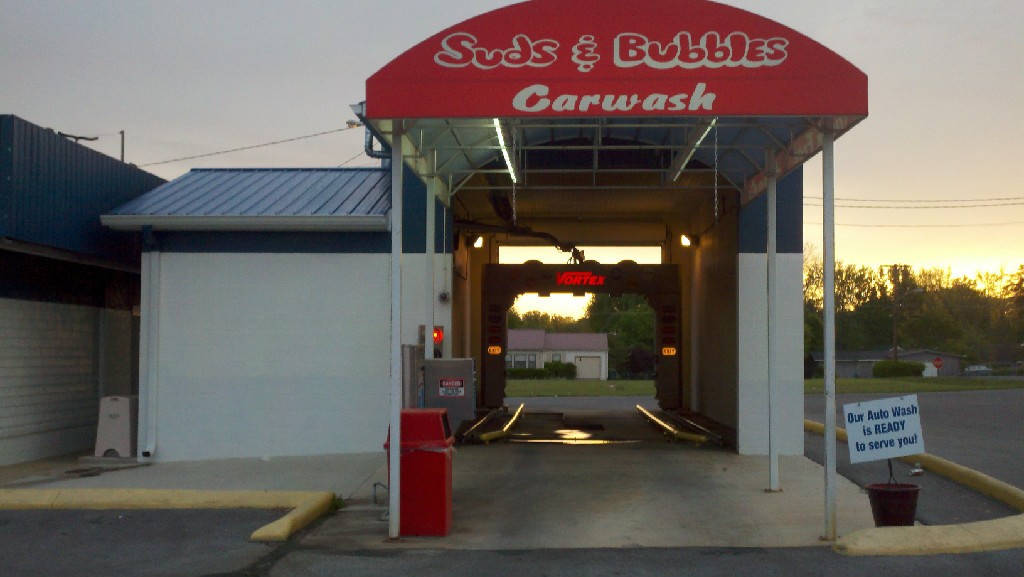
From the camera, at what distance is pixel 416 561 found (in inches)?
329

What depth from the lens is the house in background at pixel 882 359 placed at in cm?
8131

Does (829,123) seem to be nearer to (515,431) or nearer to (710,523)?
(710,523)

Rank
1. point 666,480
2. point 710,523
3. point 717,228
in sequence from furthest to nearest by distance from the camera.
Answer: point 717,228
point 666,480
point 710,523

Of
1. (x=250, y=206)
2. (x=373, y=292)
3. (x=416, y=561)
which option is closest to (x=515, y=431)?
(x=373, y=292)

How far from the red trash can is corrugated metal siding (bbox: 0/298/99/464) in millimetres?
8239

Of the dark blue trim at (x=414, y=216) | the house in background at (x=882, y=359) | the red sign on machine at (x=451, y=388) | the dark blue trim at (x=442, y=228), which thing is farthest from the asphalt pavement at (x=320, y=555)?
the house in background at (x=882, y=359)

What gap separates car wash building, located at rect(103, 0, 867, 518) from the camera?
29.1ft

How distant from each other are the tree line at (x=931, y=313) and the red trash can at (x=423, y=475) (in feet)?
270

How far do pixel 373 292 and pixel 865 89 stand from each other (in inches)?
352

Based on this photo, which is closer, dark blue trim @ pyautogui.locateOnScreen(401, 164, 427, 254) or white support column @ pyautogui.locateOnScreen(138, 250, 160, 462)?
white support column @ pyautogui.locateOnScreen(138, 250, 160, 462)

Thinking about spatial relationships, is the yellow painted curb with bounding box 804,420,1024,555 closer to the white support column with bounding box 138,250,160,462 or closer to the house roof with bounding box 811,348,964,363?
the white support column with bounding box 138,250,160,462

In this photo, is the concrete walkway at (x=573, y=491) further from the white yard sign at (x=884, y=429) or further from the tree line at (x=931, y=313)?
the tree line at (x=931, y=313)

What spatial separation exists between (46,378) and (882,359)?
257 feet

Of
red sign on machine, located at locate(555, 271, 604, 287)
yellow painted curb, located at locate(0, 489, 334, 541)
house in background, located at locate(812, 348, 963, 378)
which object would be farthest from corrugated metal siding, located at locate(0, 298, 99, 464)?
house in background, located at locate(812, 348, 963, 378)
